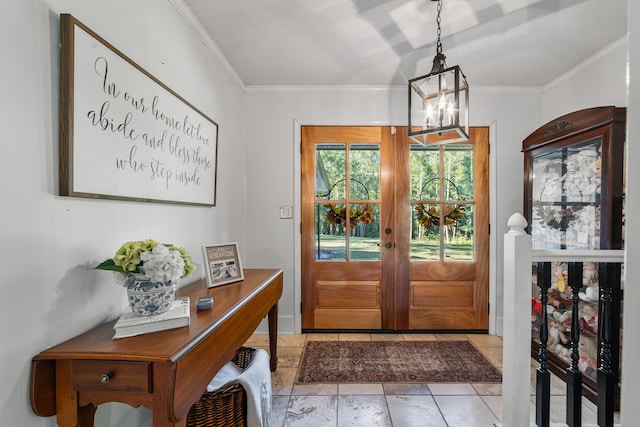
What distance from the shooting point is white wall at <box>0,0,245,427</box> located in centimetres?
89

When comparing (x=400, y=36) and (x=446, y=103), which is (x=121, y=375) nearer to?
(x=446, y=103)

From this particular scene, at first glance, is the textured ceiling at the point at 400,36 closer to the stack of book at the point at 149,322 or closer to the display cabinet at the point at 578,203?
the display cabinet at the point at 578,203

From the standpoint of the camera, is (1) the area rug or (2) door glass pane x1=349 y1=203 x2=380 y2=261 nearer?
(1) the area rug

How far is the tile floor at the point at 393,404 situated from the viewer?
1727 millimetres

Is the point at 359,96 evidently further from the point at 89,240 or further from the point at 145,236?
the point at 89,240

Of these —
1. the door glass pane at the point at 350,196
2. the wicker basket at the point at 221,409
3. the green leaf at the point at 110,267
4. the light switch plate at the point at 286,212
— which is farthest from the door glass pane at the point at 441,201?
the green leaf at the point at 110,267

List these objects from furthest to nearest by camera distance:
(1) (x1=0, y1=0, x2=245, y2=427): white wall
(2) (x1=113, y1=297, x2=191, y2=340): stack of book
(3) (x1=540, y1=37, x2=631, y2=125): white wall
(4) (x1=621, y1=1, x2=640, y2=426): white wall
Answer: (3) (x1=540, y1=37, x2=631, y2=125): white wall → (2) (x1=113, y1=297, x2=191, y2=340): stack of book → (1) (x1=0, y1=0, x2=245, y2=427): white wall → (4) (x1=621, y1=1, x2=640, y2=426): white wall

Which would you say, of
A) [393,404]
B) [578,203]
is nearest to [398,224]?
[578,203]

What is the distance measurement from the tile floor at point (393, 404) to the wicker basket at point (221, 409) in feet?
1.18

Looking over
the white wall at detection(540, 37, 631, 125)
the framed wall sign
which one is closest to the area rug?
the framed wall sign

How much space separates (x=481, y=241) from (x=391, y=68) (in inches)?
69.4

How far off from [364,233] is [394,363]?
1126 mm

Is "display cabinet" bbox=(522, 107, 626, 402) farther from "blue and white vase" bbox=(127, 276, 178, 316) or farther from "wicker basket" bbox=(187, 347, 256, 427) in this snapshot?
"blue and white vase" bbox=(127, 276, 178, 316)

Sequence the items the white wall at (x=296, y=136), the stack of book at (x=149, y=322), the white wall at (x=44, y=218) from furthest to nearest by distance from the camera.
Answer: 1. the white wall at (x=296, y=136)
2. the stack of book at (x=149, y=322)
3. the white wall at (x=44, y=218)
